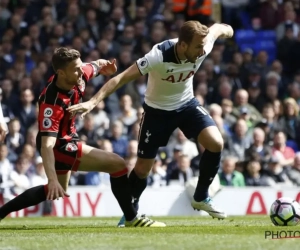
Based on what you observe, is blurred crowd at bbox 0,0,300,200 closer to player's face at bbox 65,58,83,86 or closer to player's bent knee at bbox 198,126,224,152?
player's bent knee at bbox 198,126,224,152

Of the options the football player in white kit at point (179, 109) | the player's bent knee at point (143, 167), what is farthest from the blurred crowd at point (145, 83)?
the football player in white kit at point (179, 109)

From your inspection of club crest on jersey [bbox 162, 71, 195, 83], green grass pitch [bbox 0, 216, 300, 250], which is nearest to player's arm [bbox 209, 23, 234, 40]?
club crest on jersey [bbox 162, 71, 195, 83]

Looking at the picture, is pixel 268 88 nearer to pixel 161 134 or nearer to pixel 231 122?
pixel 231 122

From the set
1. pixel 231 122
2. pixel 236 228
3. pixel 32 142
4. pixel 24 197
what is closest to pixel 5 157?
pixel 32 142

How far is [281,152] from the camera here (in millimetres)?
18438

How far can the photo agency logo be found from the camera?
31.5 feet

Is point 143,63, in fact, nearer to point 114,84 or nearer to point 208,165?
point 114,84

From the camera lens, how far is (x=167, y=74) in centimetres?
1167

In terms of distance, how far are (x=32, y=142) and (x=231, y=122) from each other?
153 inches

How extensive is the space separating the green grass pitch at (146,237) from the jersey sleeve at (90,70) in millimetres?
1752

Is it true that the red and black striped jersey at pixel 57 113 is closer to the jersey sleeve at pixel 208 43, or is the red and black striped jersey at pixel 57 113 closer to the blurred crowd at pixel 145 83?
the jersey sleeve at pixel 208 43

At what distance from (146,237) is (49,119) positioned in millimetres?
1867

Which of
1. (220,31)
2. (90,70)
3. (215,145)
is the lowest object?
(215,145)

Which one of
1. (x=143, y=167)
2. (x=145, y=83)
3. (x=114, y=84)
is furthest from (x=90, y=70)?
(x=145, y=83)
